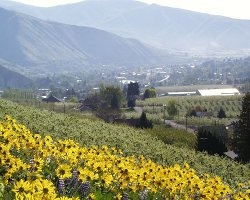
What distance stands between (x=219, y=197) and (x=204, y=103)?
143m

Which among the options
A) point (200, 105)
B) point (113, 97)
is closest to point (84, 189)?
point (113, 97)

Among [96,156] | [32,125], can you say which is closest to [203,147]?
[32,125]

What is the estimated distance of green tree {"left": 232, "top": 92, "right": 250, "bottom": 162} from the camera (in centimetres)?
4519

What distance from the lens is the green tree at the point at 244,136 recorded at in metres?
45.2

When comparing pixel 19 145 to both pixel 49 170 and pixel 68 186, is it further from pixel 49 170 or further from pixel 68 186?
pixel 68 186

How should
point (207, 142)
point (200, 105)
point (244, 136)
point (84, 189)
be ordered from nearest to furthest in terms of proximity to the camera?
point (84, 189) < point (207, 142) < point (244, 136) < point (200, 105)

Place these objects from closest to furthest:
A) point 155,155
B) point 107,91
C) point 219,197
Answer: point 219,197 < point 155,155 < point 107,91

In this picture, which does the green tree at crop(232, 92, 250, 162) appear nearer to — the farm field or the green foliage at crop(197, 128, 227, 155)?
the green foliage at crop(197, 128, 227, 155)

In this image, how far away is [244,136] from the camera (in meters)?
46.9

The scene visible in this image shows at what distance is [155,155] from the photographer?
20.7 meters

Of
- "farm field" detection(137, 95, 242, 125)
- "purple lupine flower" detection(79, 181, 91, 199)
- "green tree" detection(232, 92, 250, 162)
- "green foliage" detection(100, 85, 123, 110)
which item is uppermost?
"purple lupine flower" detection(79, 181, 91, 199)

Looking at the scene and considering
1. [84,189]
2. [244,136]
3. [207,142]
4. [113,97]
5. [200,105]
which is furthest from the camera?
[200,105]

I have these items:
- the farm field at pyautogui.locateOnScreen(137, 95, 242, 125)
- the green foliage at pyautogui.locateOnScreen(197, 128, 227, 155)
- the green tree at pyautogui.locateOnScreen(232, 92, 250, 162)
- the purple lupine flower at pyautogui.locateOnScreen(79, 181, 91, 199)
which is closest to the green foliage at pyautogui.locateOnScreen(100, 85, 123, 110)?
the farm field at pyautogui.locateOnScreen(137, 95, 242, 125)

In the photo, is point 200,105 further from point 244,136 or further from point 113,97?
point 244,136
